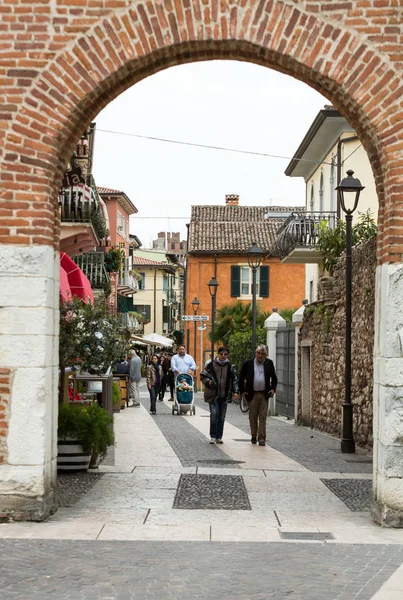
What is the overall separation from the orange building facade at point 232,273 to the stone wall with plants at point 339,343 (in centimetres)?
3413

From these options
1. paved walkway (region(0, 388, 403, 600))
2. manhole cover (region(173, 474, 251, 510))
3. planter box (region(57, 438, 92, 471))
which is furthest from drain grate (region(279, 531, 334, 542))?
planter box (region(57, 438, 92, 471))

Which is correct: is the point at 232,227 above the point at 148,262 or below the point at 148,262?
below

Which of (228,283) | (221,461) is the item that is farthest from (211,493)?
(228,283)

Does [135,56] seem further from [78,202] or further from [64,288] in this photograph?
[78,202]

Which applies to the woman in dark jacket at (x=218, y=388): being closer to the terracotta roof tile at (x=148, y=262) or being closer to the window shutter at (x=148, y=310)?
the terracotta roof tile at (x=148, y=262)

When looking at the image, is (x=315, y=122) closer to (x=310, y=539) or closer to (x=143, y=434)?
(x=143, y=434)

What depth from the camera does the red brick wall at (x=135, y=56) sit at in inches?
354

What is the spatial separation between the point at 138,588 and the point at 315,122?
22784 mm

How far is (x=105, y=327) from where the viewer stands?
13.5 metres

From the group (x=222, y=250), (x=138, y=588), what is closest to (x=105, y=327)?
(x=138, y=588)

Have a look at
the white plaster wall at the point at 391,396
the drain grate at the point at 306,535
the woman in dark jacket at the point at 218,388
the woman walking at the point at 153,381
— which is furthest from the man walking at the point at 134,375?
the drain grate at the point at 306,535

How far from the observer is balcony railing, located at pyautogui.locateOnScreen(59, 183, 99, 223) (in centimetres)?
1765

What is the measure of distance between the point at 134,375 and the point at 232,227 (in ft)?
107

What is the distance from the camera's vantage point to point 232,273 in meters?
56.8
